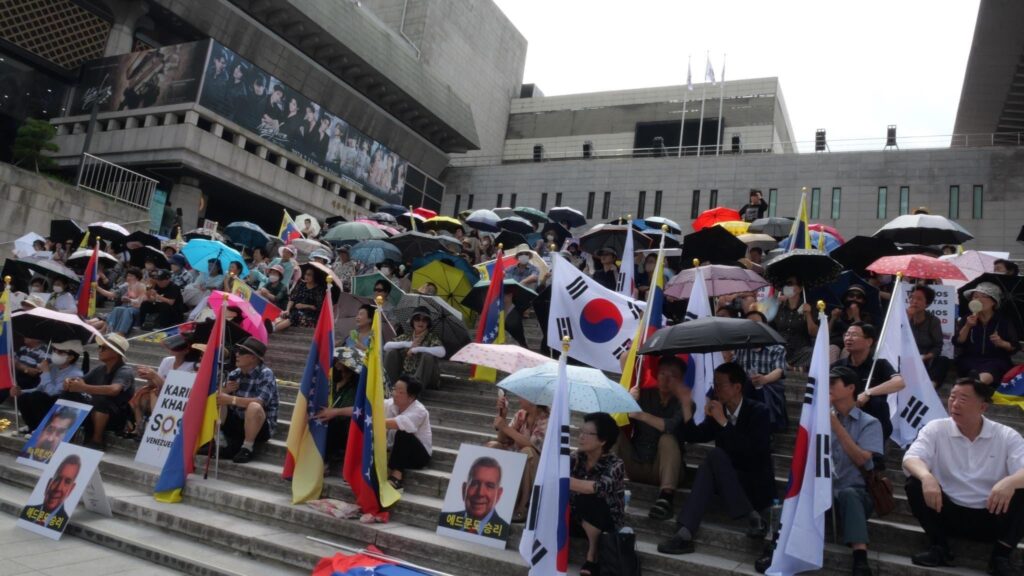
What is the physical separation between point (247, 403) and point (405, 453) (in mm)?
1775

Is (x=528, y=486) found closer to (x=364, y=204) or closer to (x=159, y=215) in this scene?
(x=159, y=215)

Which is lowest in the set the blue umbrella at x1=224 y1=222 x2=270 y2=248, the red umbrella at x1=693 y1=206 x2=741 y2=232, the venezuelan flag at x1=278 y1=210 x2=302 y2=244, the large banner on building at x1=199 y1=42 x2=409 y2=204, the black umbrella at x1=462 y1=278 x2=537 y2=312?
the black umbrella at x1=462 y1=278 x2=537 y2=312

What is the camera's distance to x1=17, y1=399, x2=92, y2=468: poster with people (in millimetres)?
7102

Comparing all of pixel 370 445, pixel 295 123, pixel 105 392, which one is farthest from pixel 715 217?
pixel 295 123

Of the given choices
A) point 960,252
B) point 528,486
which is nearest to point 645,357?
point 528,486

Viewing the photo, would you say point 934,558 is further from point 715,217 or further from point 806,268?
point 715,217

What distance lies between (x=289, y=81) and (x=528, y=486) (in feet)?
105

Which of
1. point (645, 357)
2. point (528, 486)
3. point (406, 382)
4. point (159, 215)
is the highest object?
point (159, 215)

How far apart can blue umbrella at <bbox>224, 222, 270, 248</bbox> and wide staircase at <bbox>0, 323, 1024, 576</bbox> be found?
34.0 feet

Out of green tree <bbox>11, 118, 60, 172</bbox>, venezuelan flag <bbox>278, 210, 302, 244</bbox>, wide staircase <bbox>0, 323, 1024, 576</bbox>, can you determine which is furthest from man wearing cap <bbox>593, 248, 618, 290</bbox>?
green tree <bbox>11, 118, 60, 172</bbox>

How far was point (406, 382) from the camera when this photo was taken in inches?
259

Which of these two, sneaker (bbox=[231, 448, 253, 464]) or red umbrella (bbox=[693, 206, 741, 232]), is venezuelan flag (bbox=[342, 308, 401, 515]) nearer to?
sneaker (bbox=[231, 448, 253, 464])

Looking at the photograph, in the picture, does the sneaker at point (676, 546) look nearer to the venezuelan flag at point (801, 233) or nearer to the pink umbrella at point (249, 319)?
the pink umbrella at point (249, 319)

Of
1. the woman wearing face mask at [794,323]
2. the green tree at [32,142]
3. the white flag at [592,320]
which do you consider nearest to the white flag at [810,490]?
the white flag at [592,320]
